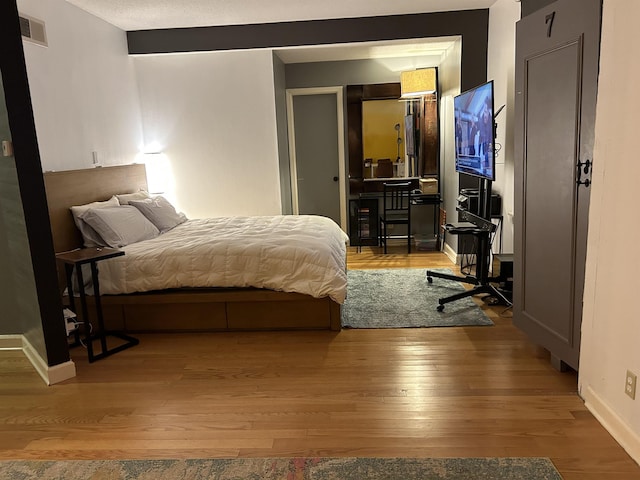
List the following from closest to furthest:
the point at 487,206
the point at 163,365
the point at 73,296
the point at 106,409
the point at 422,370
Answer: the point at 106,409 < the point at 422,370 < the point at 163,365 < the point at 73,296 < the point at 487,206

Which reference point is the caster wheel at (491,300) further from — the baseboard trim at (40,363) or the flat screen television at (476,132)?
the baseboard trim at (40,363)

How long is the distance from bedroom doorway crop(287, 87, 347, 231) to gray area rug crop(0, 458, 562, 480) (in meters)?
4.76

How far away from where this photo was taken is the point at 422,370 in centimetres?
281

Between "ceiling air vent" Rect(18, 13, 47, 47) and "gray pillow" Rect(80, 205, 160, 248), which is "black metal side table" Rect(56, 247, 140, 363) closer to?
"gray pillow" Rect(80, 205, 160, 248)

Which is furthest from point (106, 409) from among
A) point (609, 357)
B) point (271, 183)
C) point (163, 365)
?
point (271, 183)

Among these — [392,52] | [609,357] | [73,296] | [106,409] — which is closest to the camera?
[609,357]

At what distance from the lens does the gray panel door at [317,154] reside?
262 inches

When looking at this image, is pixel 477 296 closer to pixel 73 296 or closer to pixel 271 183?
pixel 271 183

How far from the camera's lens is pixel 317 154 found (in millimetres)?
6766

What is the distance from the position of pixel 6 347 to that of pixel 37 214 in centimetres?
124

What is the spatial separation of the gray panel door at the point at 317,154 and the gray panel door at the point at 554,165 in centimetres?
400

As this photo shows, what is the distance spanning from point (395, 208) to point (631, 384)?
183 inches

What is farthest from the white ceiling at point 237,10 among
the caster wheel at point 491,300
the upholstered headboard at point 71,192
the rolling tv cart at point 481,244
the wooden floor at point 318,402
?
the wooden floor at point 318,402

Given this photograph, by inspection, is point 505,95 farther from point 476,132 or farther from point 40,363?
point 40,363
